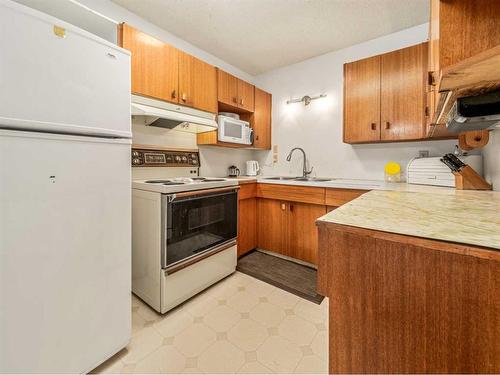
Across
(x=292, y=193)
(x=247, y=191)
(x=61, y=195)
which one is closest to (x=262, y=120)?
(x=247, y=191)

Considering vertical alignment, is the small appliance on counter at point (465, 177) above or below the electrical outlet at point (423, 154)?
below

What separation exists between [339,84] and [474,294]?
8.53 ft

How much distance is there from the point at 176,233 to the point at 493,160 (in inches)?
83.8

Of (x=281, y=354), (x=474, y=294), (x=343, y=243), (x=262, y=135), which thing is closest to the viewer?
(x=474, y=294)

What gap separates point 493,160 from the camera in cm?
138

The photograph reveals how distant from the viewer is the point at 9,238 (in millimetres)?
872

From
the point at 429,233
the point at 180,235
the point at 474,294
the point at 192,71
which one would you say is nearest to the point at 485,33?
the point at 429,233

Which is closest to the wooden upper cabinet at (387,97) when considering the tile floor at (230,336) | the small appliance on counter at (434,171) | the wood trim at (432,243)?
the small appliance on counter at (434,171)

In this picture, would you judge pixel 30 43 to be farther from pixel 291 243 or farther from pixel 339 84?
pixel 339 84

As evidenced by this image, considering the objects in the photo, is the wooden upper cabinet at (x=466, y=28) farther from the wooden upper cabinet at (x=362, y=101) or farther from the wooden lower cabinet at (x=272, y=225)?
the wooden lower cabinet at (x=272, y=225)

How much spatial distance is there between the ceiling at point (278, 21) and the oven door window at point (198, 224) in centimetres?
160

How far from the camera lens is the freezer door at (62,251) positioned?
2.89ft

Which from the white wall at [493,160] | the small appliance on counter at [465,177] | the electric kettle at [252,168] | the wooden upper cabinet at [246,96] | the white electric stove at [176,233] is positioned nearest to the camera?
the white wall at [493,160]

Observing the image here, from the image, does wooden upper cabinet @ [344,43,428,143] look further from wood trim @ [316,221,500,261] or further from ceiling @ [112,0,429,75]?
wood trim @ [316,221,500,261]
